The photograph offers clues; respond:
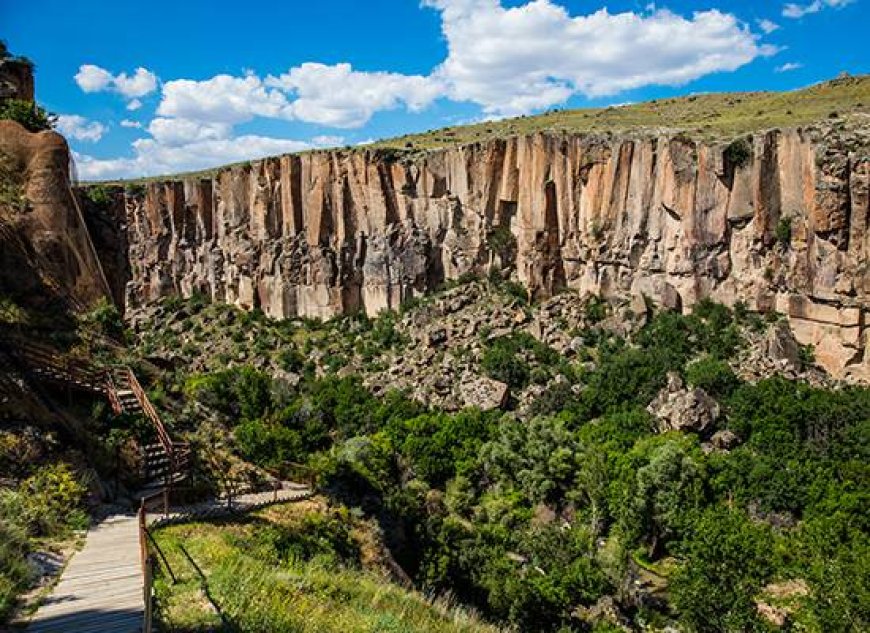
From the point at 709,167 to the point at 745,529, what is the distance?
30.8 m

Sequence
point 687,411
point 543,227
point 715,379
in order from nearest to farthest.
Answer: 1. point 687,411
2. point 715,379
3. point 543,227

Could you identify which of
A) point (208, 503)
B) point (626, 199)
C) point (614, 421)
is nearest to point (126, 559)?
point (208, 503)

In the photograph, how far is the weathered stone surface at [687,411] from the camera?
43.9 m

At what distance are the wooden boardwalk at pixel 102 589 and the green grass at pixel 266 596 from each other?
46 centimetres

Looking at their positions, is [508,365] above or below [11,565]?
below

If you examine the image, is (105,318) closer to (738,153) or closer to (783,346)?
(783,346)

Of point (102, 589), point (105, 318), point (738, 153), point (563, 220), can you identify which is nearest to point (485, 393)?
point (563, 220)

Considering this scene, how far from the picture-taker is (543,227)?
63.0m

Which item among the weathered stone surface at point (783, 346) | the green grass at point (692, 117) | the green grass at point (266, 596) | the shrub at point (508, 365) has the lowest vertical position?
Answer: the shrub at point (508, 365)

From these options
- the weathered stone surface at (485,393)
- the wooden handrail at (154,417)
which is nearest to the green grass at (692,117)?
the weathered stone surface at (485,393)

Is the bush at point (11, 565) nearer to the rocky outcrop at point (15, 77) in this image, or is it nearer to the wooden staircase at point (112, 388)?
the wooden staircase at point (112, 388)

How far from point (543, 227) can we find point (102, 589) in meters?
56.9

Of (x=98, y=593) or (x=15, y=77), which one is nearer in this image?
(x=98, y=593)

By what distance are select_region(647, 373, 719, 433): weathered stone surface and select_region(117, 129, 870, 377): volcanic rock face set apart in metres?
9.00
